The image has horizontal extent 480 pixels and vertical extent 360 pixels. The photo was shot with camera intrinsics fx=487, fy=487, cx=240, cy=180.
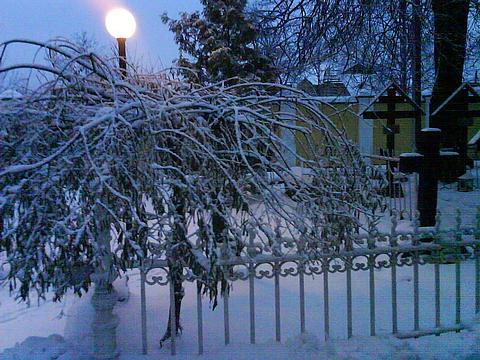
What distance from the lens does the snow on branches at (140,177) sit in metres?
2.53

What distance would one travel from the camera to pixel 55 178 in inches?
98.3

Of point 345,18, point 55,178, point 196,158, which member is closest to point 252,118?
point 196,158

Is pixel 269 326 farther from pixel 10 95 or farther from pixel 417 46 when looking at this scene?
pixel 417 46

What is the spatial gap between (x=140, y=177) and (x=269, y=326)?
187 cm

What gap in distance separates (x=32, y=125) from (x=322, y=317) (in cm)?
272

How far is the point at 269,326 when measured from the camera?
12.8 feet

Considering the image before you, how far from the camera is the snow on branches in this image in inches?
99.7

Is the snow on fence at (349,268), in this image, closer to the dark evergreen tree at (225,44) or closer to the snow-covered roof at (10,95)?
the snow-covered roof at (10,95)

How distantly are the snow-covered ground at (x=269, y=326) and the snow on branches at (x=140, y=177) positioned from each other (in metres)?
0.58

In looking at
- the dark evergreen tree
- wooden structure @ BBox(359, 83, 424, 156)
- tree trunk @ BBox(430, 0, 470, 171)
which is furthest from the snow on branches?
the dark evergreen tree

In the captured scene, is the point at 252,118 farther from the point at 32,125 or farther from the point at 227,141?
the point at 32,125

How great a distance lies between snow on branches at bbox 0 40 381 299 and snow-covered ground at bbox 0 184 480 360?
58cm

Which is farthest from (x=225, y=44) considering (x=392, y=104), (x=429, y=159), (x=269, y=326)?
(x=269, y=326)

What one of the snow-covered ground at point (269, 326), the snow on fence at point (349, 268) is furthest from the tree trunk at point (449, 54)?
the snow on fence at point (349, 268)
